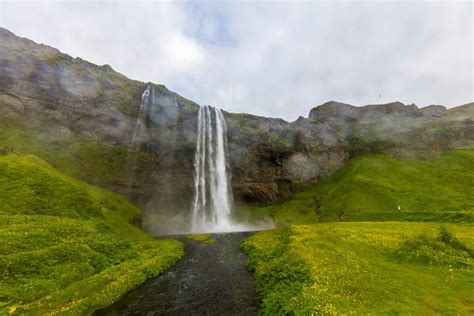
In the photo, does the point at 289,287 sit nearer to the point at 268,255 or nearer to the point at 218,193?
the point at 268,255

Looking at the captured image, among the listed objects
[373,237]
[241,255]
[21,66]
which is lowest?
[241,255]

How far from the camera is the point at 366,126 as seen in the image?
171750mm

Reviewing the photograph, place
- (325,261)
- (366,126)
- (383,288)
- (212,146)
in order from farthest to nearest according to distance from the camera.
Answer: (366,126), (212,146), (325,261), (383,288)

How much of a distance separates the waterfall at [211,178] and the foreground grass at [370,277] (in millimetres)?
67502

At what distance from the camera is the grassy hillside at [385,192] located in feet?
308

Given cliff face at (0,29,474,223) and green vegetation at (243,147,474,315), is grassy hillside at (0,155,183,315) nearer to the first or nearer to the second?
green vegetation at (243,147,474,315)

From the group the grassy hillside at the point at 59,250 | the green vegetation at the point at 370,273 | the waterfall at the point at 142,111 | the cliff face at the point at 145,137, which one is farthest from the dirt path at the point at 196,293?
the waterfall at the point at 142,111

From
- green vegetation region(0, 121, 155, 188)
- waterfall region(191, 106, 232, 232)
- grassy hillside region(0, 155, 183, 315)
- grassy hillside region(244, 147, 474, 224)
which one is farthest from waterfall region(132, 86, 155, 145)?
grassy hillside region(244, 147, 474, 224)

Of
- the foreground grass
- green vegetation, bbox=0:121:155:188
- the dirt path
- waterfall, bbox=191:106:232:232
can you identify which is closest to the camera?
the foreground grass

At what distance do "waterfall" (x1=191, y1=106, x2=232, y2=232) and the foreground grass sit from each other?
2658 inches

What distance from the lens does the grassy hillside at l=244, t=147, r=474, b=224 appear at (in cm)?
9400

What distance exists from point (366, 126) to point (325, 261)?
16016 centimetres

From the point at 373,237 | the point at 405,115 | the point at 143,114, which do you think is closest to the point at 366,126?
the point at 405,115

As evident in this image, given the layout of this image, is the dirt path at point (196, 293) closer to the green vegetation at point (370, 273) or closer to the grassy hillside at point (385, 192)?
the green vegetation at point (370, 273)
